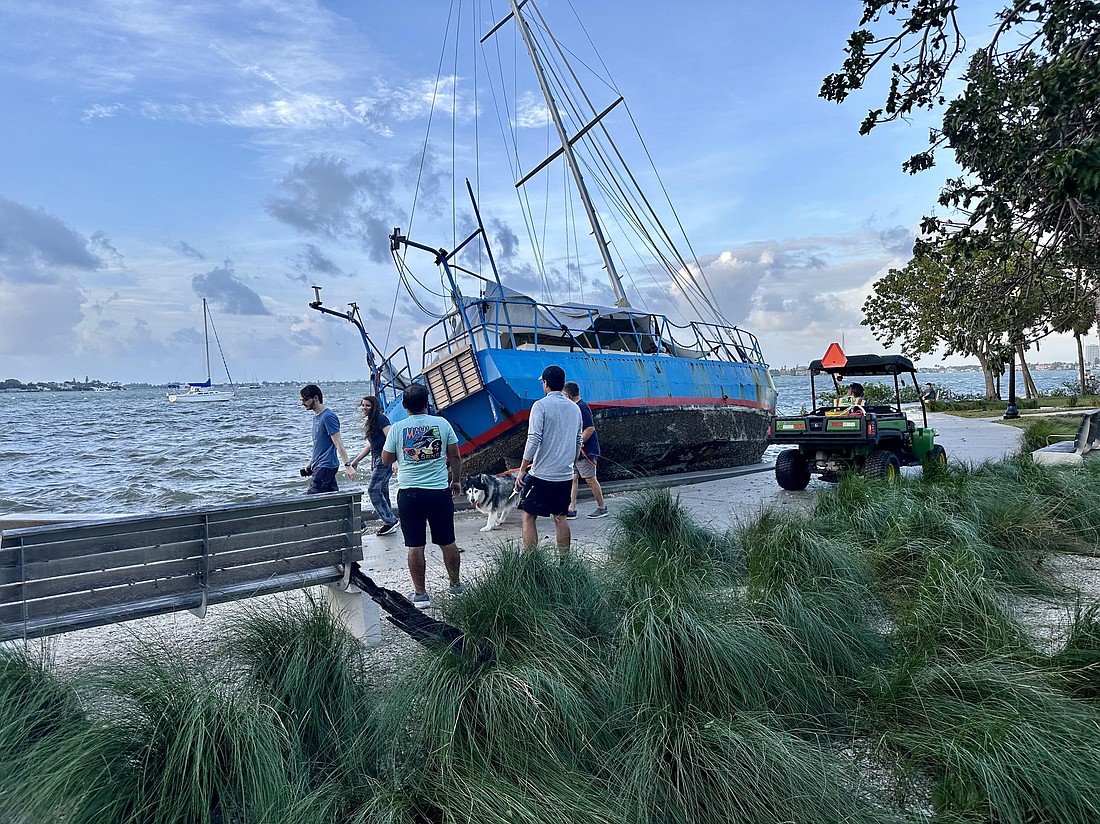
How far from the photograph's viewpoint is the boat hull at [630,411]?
469 inches

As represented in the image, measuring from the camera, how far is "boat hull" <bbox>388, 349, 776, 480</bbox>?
1192 centimetres

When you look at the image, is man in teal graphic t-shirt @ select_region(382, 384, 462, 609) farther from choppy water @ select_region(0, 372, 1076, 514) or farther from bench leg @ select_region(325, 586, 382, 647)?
choppy water @ select_region(0, 372, 1076, 514)

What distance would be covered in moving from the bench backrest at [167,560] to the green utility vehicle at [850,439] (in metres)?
8.03

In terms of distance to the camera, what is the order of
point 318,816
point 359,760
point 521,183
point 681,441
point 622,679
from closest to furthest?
point 318,816 → point 359,760 → point 622,679 → point 681,441 → point 521,183

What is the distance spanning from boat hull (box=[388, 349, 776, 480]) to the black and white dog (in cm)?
301

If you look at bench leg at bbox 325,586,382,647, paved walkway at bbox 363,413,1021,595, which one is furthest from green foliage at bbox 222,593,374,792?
paved walkway at bbox 363,413,1021,595

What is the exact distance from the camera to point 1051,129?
7.06 m

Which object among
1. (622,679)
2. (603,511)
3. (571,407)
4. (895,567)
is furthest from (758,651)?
(603,511)

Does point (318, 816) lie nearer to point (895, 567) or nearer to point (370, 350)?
point (895, 567)

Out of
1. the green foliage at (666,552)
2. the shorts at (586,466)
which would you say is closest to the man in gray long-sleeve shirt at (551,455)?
the green foliage at (666,552)

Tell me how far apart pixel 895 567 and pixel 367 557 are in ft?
15.8

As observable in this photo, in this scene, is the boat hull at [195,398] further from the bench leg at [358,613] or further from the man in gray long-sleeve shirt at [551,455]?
the bench leg at [358,613]

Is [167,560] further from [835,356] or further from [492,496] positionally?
[835,356]

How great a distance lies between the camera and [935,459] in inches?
386
